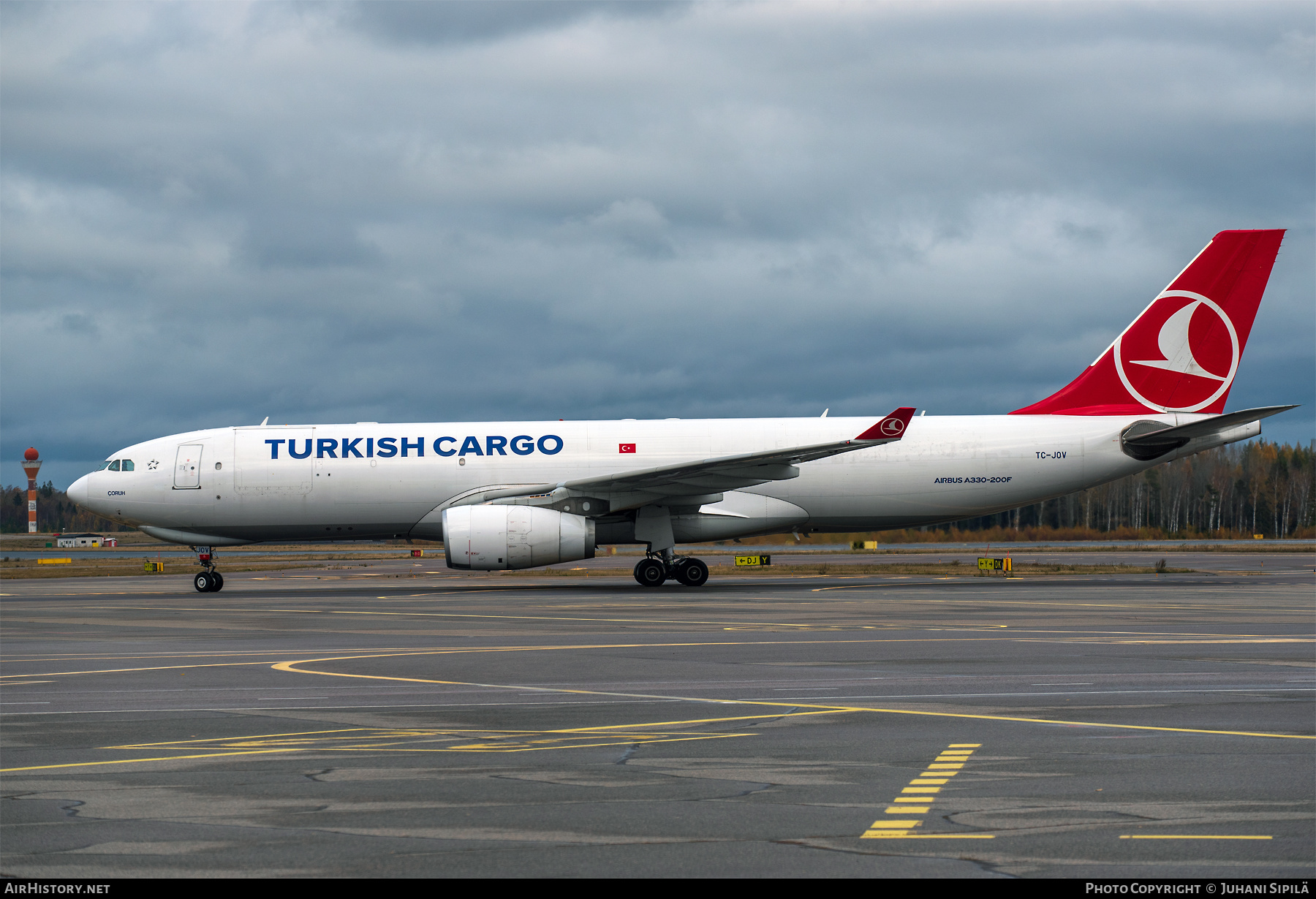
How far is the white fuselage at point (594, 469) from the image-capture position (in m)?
30.1

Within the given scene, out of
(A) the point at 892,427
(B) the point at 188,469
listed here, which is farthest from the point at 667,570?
(B) the point at 188,469

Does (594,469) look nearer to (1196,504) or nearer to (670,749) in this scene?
(670,749)

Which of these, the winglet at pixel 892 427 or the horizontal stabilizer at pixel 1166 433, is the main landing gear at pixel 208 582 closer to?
the winglet at pixel 892 427

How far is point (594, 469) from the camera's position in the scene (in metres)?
30.1

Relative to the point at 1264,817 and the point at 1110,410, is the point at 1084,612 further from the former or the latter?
the point at 1264,817

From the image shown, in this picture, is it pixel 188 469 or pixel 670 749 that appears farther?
pixel 188 469

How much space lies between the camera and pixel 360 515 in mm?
30359

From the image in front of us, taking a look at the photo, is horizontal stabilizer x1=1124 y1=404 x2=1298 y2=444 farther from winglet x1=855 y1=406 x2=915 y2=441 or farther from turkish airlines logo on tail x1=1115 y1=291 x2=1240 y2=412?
winglet x1=855 y1=406 x2=915 y2=441

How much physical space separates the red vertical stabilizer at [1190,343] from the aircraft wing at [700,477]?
22.5 ft

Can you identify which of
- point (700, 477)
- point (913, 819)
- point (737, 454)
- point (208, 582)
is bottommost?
point (913, 819)

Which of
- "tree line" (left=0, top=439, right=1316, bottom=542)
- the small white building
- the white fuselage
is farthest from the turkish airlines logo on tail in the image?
the small white building

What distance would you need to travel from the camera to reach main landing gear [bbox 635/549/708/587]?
29.0m

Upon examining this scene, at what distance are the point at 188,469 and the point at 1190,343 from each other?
26.9m

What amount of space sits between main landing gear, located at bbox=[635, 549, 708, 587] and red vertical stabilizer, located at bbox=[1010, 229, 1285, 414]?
10355 mm
